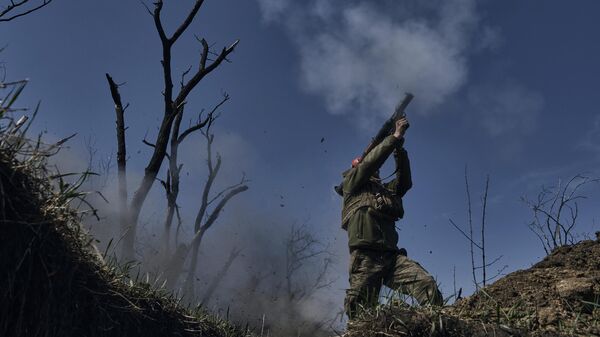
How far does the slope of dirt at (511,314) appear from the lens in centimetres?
319

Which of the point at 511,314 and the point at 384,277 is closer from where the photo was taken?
the point at 511,314

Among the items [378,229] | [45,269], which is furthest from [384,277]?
[45,269]

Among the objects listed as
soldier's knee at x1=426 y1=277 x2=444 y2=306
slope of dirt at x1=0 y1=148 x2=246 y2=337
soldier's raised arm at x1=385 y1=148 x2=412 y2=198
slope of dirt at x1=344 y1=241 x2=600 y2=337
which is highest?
soldier's raised arm at x1=385 y1=148 x2=412 y2=198

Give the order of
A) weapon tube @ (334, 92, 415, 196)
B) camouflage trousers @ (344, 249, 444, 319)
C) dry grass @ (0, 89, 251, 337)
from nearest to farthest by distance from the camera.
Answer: dry grass @ (0, 89, 251, 337), camouflage trousers @ (344, 249, 444, 319), weapon tube @ (334, 92, 415, 196)

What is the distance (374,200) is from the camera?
17.0 ft

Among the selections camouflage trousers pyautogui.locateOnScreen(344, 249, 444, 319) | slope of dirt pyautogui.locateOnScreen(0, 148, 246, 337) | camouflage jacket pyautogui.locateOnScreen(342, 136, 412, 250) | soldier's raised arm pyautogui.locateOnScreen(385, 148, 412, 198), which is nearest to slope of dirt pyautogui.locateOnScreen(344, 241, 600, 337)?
camouflage trousers pyautogui.locateOnScreen(344, 249, 444, 319)

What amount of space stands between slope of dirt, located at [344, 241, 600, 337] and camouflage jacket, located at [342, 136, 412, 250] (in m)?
1.28

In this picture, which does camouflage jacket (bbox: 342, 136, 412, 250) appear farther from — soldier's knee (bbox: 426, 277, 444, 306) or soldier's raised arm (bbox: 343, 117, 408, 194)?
soldier's knee (bbox: 426, 277, 444, 306)

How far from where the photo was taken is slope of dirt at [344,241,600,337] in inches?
125

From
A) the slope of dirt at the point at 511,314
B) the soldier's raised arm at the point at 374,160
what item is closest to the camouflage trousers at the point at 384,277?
the soldier's raised arm at the point at 374,160

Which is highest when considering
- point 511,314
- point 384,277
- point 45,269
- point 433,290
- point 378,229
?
point 378,229

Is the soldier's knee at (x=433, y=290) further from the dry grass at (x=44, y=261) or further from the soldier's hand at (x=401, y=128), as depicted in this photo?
the dry grass at (x=44, y=261)

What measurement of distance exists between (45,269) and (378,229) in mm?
2896

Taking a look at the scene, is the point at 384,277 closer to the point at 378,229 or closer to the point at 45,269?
the point at 378,229
